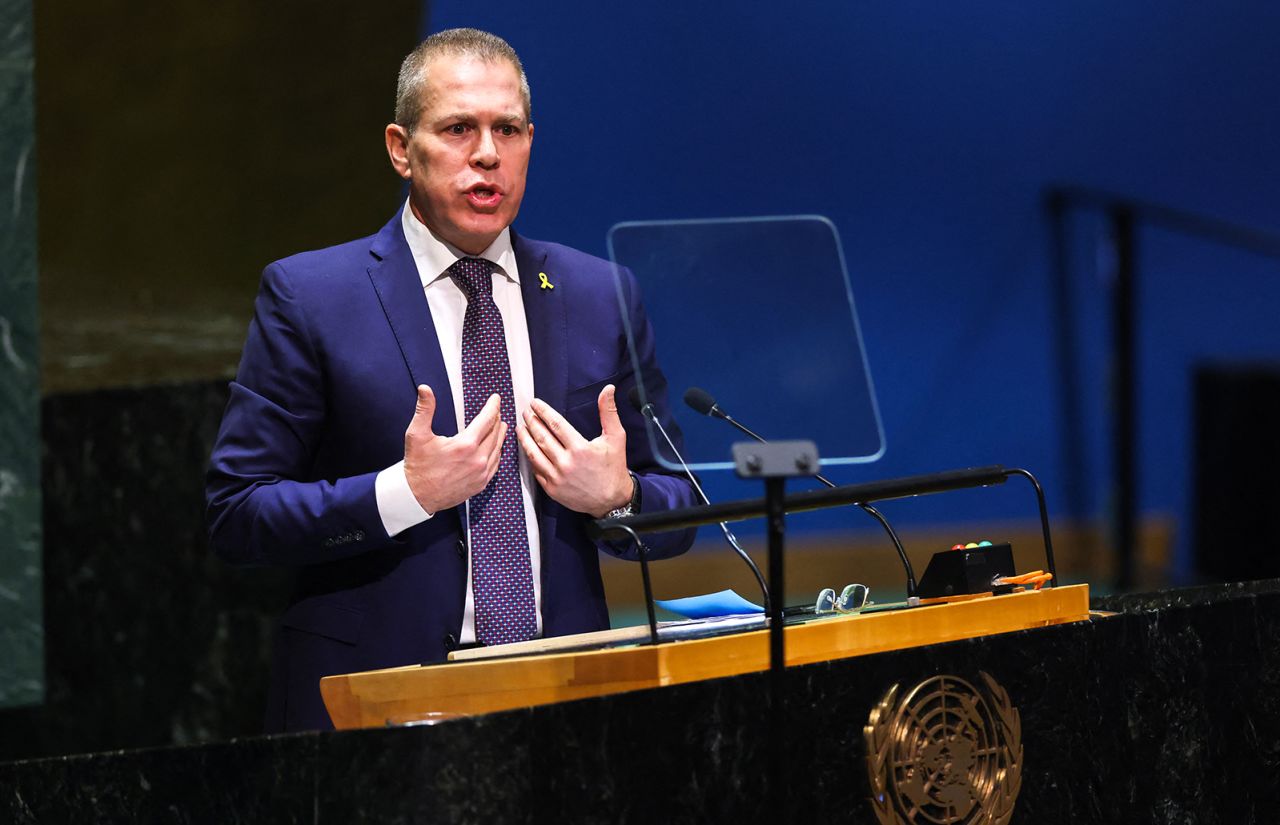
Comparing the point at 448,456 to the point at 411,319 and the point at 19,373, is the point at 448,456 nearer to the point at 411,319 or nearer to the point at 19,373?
the point at 411,319

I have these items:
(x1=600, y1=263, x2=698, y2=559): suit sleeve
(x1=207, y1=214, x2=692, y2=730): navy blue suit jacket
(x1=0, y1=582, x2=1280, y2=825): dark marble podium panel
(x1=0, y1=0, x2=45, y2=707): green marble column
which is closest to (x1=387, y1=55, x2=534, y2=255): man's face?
(x1=207, y1=214, x2=692, y2=730): navy blue suit jacket

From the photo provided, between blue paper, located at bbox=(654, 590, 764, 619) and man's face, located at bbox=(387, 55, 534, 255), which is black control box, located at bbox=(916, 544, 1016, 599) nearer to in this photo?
blue paper, located at bbox=(654, 590, 764, 619)

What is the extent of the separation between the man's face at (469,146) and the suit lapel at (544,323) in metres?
0.09

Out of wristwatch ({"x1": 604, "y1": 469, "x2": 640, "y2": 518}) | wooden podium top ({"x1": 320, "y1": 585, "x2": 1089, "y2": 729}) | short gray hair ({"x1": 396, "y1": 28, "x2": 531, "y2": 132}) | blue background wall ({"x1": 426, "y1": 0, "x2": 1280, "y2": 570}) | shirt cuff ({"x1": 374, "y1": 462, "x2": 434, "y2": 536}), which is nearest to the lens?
wooden podium top ({"x1": 320, "y1": 585, "x2": 1089, "y2": 729})

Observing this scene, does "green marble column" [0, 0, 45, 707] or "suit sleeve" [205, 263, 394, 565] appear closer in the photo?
"suit sleeve" [205, 263, 394, 565]

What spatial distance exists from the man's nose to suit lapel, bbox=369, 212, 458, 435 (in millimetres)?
164

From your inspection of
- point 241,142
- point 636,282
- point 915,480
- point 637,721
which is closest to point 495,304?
point 636,282

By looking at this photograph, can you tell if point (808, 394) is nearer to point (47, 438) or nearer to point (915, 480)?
point (915, 480)

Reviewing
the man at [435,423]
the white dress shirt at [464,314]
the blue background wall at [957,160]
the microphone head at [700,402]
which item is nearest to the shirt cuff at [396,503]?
the man at [435,423]

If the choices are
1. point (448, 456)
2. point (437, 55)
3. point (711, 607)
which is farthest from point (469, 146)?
point (711, 607)

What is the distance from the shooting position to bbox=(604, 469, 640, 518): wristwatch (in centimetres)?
208

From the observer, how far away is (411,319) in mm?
2148

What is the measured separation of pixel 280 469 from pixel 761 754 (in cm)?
84

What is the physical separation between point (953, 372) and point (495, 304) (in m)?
2.26
